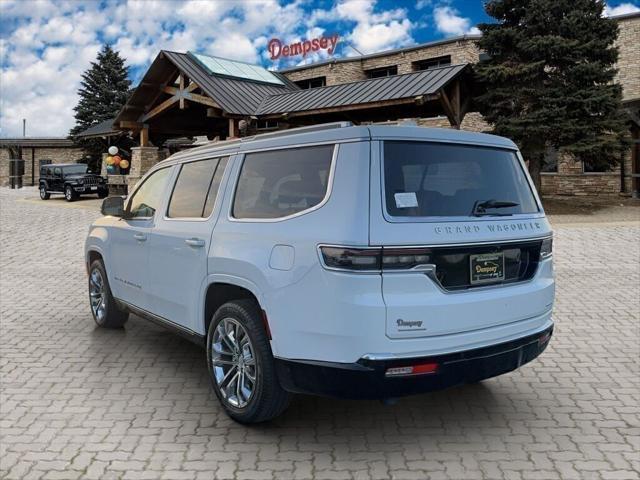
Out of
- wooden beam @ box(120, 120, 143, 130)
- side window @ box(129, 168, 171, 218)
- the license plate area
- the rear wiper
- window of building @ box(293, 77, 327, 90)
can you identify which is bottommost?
the license plate area

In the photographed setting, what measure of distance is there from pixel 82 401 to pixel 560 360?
13.5 ft

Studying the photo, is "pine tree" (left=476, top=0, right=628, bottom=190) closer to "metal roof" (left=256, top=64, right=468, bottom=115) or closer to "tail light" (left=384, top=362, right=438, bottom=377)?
"metal roof" (left=256, top=64, right=468, bottom=115)

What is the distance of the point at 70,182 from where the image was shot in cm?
2825

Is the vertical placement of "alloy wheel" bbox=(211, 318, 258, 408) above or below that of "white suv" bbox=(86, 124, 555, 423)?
below

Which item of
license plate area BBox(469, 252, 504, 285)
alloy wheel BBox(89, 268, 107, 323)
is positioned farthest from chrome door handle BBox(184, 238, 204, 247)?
alloy wheel BBox(89, 268, 107, 323)

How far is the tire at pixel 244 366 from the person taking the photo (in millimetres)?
3617

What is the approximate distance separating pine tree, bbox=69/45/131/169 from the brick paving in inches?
1579

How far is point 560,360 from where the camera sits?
17.6ft

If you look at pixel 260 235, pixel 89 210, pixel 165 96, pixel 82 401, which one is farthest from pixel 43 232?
pixel 260 235

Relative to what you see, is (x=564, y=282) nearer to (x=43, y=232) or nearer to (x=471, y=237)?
(x=471, y=237)

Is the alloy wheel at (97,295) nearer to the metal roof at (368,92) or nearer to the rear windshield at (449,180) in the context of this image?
the rear windshield at (449,180)

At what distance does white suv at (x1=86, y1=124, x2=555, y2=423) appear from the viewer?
316 centimetres

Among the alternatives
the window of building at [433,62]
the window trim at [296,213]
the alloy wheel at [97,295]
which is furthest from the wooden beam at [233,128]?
the window trim at [296,213]

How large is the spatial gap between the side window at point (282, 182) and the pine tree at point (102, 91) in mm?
42684
